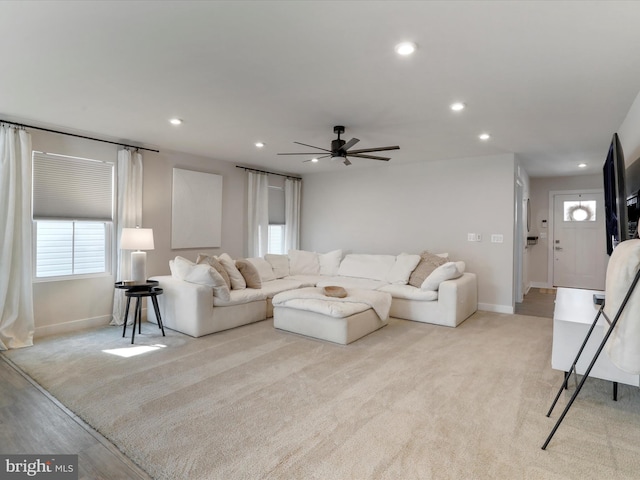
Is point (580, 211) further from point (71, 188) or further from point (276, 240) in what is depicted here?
point (71, 188)

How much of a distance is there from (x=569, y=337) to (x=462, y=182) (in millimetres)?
3541

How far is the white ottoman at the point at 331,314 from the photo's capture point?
394 centimetres

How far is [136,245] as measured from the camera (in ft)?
14.7

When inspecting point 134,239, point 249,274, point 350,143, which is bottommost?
point 249,274

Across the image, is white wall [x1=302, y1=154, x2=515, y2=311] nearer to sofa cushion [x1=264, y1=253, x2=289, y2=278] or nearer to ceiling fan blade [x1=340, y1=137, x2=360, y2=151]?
sofa cushion [x1=264, y1=253, x2=289, y2=278]

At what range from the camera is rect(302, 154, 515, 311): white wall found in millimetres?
5504

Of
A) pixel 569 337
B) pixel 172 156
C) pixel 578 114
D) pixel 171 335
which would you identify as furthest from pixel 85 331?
pixel 578 114

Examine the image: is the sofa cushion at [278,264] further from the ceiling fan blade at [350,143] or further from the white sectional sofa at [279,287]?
the ceiling fan blade at [350,143]

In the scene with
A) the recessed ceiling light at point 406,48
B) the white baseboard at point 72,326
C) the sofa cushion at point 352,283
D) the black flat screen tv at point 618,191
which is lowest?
the white baseboard at point 72,326

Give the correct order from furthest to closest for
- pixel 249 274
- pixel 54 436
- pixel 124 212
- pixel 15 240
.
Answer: pixel 249 274
pixel 124 212
pixel 15 240
pixel 54 436

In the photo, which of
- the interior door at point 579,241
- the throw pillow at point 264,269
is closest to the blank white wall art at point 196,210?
the throw pillow at point 264,269

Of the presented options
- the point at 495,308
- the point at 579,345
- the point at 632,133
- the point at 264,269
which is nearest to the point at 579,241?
the point at 495,308

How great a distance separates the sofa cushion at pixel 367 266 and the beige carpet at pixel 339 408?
194 centimetres

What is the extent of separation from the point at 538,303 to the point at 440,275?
9.01 feet
